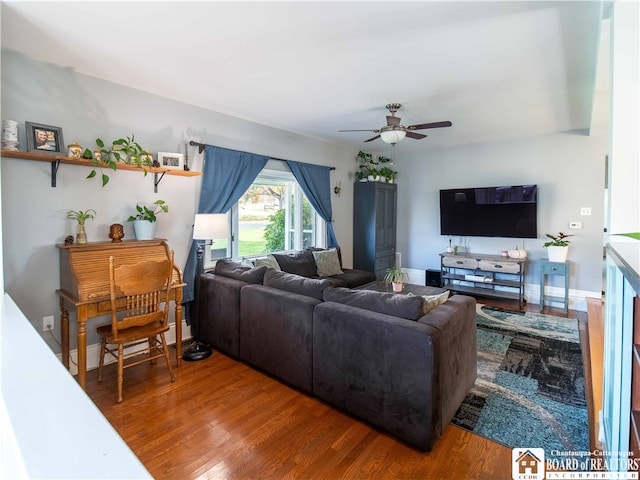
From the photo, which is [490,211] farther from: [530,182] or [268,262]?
[268,262]

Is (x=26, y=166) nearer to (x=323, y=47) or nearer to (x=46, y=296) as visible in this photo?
(x=46, y=296)

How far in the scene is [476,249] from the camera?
5.67 metres

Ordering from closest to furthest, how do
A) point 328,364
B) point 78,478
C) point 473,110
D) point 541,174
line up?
1. point 78,478
2. point 328,364
3. point 473,110
4. point 541,174

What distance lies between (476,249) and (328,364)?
169 inches

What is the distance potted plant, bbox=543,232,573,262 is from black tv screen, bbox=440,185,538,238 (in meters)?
0.32

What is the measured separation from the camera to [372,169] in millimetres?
5883

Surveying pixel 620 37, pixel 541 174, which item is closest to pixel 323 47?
pixel 620 37

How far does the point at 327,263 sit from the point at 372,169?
2117 millimetres

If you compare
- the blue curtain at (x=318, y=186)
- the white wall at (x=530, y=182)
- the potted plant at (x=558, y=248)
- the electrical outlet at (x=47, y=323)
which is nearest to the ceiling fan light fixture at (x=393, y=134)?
the blue curtain at (x=318, y=186)

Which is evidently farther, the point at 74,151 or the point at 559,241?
the point at 559,241

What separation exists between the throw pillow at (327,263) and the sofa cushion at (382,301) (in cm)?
216

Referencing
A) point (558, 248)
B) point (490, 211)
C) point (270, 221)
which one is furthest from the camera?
point (490, 211)

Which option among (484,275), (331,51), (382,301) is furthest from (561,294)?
(331,51)

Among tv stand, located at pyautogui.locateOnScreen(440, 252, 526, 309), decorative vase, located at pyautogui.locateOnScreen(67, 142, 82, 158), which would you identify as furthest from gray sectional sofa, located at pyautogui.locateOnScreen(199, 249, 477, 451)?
tv stand, located at pyautogui.locateOnScreen(440, 252, 526, 309)
